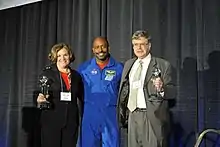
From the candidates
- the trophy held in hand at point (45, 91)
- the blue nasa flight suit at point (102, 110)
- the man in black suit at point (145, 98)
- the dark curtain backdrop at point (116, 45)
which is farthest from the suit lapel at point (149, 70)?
the trophy held in hand at point (45, 91)

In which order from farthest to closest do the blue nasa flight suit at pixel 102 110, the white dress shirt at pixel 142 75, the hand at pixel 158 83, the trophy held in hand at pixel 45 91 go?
the blue nasa flight suit at pixel 102 110 → the trophy held in hand at pixel 45 91 → the white dress shirt at pixel 142 75 → the hand at pixel 158 83

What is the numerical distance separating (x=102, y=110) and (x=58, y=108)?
0.39 meters

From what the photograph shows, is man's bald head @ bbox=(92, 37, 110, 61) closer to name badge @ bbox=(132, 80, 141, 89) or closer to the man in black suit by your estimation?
the man in black suit

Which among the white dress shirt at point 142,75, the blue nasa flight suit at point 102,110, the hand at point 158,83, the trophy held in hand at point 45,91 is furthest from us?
the blue nasa flight suit at point 102,110

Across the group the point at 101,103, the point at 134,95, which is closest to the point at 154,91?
the point at 134,95

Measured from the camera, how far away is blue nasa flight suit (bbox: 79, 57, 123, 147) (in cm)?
304

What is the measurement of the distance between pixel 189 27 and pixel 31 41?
2.05 m

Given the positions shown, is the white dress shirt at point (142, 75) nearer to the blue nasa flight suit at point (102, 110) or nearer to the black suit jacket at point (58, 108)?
the blue nasa flight suit at point (102, 110)

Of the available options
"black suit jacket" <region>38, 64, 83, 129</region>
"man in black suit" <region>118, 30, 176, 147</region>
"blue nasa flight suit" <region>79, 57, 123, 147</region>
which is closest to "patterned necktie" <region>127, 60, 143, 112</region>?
"man in black suit" <region>118, 30, 176, 147</region>

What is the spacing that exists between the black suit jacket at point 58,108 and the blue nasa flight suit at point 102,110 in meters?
0.14

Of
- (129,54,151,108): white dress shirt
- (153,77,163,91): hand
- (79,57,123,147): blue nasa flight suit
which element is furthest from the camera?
(79,57,123,147): blue nasa flight suit

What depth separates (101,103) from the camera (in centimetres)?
306

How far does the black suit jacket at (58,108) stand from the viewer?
291 centimetres

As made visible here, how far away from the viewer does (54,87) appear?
296 centimetres
